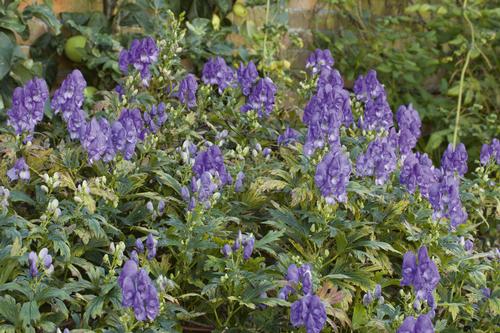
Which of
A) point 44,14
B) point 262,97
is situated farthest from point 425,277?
point 44,14

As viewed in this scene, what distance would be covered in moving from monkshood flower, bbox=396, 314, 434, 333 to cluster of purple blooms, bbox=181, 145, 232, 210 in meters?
0.75

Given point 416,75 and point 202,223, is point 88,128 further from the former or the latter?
point 416,75

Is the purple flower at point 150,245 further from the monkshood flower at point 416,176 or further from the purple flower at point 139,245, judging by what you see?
the monkshood flower at point 416,176

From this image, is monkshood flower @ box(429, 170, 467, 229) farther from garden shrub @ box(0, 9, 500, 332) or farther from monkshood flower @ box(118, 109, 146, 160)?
monkshood flower @ box(118, 109, 146, 160)

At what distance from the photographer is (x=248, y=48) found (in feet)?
16.0

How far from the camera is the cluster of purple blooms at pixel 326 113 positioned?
2.85 metres

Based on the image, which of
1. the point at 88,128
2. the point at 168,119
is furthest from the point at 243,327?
the point at 168,119

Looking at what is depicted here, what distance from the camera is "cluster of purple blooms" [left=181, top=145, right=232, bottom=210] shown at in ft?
8.48

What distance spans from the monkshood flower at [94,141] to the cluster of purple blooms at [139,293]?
667mm

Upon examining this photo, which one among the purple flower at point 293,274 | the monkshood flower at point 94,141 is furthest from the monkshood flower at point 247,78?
the purple flower at point 293,274

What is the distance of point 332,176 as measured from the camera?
8.45 ft

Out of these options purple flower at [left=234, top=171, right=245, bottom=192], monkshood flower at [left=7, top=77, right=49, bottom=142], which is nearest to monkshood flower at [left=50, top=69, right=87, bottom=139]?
monkshood flower at [left=7, top=77, right=49, bottom=142]

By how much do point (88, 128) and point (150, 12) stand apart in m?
2.12

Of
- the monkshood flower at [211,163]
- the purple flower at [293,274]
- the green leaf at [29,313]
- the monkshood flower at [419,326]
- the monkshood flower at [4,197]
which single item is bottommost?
the green leaf at [29,313]
